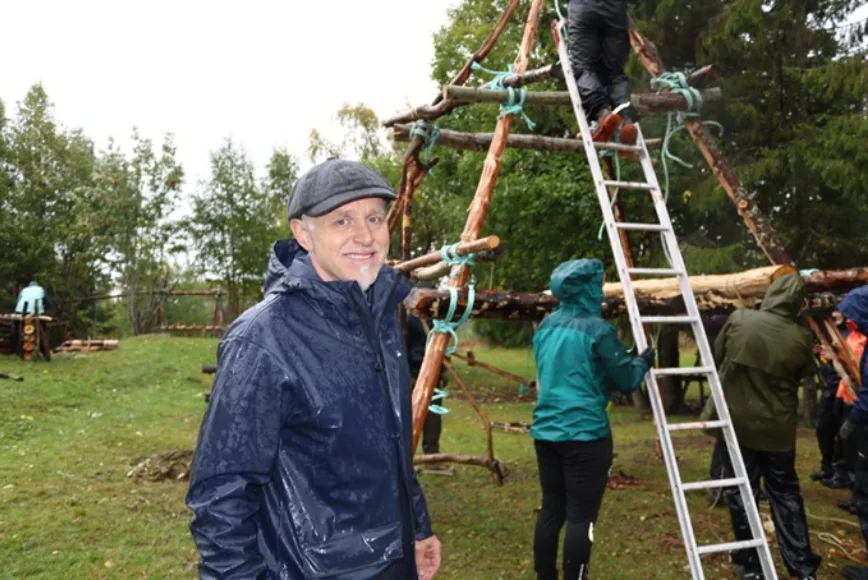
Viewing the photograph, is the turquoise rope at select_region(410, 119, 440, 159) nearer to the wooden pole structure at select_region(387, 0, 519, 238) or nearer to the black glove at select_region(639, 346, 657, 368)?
the wooden pole structure at select_region(387, 0, 519, 238)

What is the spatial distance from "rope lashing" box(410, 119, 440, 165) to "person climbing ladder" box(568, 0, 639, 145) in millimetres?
1302

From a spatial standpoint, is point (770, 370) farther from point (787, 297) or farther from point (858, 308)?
point (858, 308)

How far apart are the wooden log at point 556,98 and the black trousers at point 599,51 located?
0.24m

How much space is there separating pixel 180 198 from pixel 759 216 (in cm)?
2351

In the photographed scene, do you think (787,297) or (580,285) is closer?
(580,285)

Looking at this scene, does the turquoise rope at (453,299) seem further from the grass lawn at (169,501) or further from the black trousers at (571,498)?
the grass lawn at (169,501)

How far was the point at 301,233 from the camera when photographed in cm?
206

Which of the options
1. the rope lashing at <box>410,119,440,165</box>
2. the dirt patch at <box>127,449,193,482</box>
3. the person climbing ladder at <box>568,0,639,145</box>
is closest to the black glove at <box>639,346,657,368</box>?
the person climbing ladder at <box>568,0,639,145</box>

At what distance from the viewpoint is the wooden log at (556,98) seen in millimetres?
5301

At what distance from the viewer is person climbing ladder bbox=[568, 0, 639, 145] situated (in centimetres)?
514

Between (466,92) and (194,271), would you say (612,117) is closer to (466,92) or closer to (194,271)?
(466,92)

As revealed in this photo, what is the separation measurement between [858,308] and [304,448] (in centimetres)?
427

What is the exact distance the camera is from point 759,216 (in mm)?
5895

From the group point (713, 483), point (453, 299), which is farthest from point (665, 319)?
point (453, 299)
